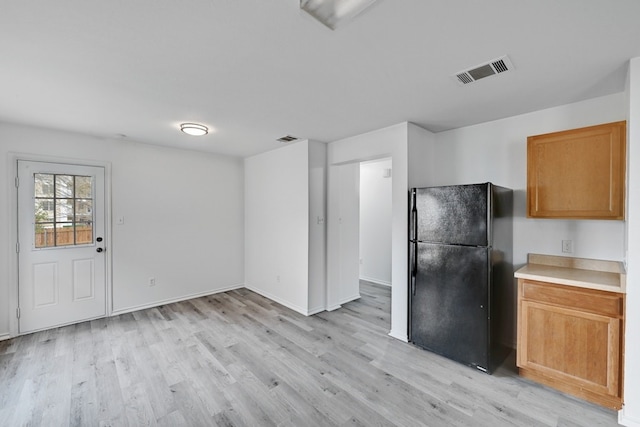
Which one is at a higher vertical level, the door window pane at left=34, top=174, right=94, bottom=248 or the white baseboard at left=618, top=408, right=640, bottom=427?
the door window pane at left=34, top=174, right=94, bottom=248

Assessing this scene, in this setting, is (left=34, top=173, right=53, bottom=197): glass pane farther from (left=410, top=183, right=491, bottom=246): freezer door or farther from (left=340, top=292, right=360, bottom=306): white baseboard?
(left=410, top=183, right=491, bottom=246): freezer door

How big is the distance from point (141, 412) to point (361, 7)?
9.77 ft

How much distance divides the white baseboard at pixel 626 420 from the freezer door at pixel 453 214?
1.36 metres

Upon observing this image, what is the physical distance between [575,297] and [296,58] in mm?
2724

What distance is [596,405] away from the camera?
2102 millimetres

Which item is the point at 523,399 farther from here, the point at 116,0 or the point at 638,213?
the point at 116,0

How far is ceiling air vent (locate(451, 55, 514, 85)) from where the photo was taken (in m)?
1.87

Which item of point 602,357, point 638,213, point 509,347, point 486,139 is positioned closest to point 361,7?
point 638,213

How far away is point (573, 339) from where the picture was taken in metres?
2.16

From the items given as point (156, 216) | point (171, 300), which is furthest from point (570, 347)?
point (156, 216)

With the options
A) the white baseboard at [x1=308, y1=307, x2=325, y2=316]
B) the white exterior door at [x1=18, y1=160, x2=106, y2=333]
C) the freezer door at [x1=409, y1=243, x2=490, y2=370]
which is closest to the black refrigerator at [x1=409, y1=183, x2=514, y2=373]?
the freezer door at [x1=409, y1=243, x2=490, y2=370]

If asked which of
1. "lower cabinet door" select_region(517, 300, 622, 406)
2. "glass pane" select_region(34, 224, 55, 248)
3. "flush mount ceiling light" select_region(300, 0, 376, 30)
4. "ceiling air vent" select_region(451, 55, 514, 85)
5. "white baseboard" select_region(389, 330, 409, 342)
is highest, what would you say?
"flush mount ceiling light" select_region(300, 0, 376, 30)

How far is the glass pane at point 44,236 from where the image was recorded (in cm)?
341

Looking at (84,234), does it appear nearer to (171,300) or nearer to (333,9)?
(171,300)
